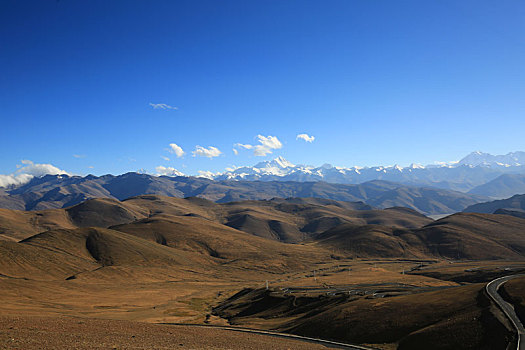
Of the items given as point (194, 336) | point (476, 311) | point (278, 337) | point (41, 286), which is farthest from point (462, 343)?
point (41, 286)

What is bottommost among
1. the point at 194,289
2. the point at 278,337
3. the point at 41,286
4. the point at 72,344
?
the point at 194,289

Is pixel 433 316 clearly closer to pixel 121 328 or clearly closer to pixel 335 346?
pixel 335 346

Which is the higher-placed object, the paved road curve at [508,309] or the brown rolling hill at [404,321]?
the paved road curve at [508,309]

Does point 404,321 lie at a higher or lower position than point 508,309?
lower

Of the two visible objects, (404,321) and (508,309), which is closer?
(508,309)

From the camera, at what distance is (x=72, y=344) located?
38.9m

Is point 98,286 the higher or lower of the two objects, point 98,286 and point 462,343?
the lower

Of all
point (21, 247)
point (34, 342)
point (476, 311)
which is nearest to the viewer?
point (34, 342)

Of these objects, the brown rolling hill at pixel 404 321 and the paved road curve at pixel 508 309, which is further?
the brown rolling hill at pixel 404 321

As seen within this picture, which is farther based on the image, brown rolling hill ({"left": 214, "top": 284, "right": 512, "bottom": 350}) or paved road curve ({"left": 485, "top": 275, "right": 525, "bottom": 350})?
brown rolling hill ({"left": 214, "top": 284, "right": 512, "bottom": 350})

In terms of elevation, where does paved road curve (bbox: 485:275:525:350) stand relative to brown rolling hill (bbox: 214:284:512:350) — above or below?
above

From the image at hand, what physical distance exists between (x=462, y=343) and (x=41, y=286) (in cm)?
13570

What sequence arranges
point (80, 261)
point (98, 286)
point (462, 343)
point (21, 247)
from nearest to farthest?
1. point (462, 343)
2. point (98, 286)
3. point (21, 247)
4. point (80, 261)

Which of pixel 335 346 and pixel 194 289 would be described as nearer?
pixel 335 346
